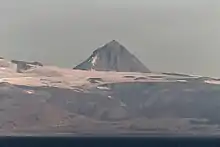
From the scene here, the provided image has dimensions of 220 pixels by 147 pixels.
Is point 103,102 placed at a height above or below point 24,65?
below

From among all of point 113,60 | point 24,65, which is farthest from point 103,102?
point 24,65

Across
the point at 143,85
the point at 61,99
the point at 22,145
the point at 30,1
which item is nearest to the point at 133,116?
the point at 143,85

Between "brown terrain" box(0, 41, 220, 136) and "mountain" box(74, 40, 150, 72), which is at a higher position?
"mountain" box(74, 40, 150, 72)

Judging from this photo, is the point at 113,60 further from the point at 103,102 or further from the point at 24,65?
the point at 24,65

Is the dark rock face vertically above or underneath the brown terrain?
above

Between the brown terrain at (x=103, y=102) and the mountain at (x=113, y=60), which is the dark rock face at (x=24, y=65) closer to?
the brown terrain at (x=103, y=102)

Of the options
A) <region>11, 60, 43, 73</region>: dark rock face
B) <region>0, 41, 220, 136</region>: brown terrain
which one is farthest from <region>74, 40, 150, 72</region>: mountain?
<region>11, 60, 43, 73</region>: dark rock face

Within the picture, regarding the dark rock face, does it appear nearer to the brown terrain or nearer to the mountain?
the brown terrain

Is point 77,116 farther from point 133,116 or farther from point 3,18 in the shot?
point 3,18

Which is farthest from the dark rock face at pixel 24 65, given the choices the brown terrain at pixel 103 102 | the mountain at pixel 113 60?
the mountain at pixel 113 60
